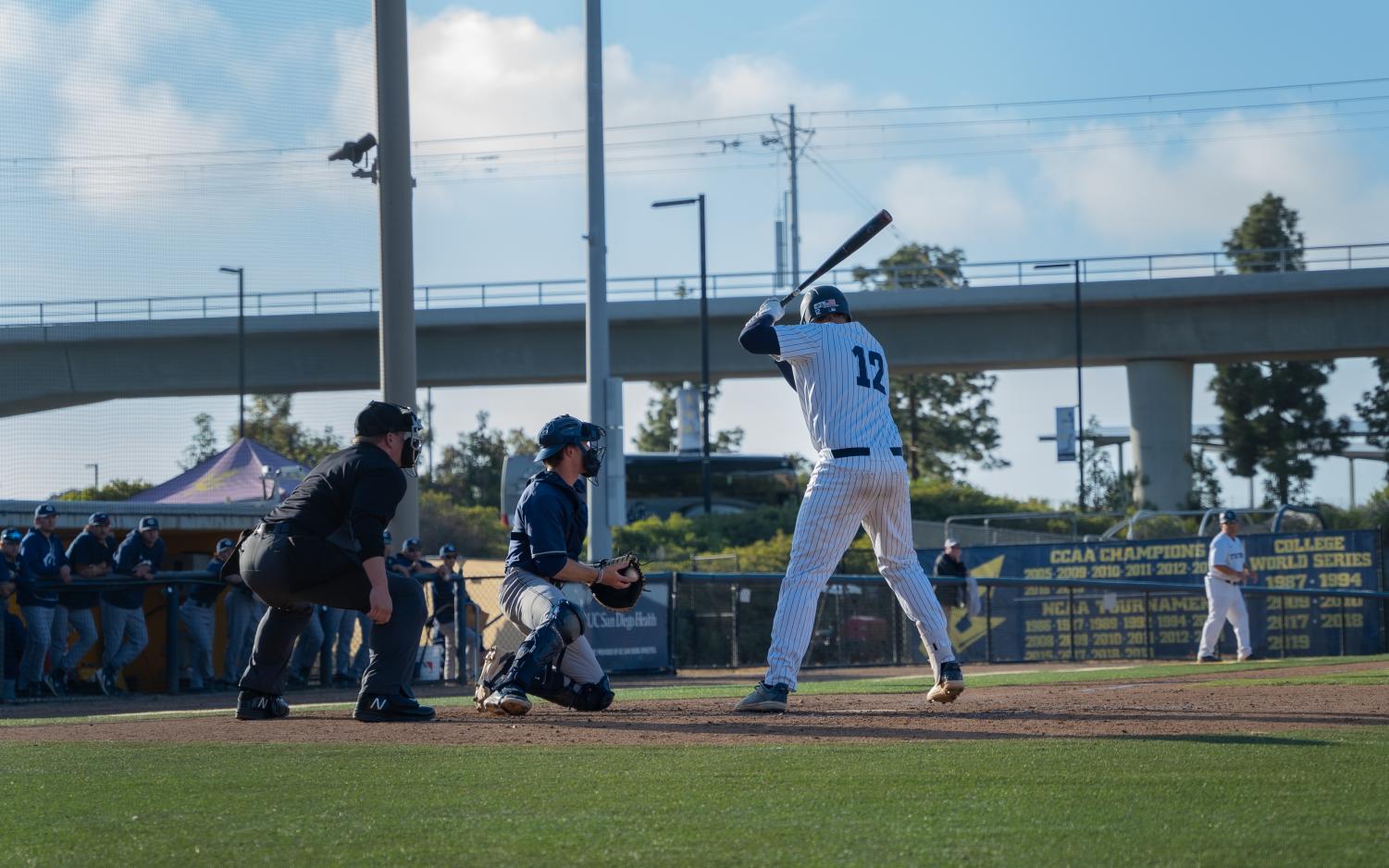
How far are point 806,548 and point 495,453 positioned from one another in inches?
2651

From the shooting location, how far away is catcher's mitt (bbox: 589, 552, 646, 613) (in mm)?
7531

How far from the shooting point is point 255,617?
1742 cm

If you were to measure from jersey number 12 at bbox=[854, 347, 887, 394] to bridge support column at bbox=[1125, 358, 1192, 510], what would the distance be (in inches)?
1381

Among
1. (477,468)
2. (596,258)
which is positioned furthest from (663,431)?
(596,258)

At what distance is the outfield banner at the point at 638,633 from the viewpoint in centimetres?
1958

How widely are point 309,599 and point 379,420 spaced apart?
0.96 m

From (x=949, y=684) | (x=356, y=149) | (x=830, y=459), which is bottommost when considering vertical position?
(x=949, y=684)

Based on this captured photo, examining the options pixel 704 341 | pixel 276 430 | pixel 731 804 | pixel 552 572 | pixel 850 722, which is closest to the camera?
pixel 731 804

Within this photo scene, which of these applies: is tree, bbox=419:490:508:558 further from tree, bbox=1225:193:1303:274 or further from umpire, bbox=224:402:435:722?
umpire, bbox=224:402:435:722

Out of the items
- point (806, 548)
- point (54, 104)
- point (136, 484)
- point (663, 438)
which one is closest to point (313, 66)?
point (54, 104)

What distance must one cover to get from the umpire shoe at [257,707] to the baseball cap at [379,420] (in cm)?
163

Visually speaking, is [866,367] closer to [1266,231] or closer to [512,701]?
[512,701]

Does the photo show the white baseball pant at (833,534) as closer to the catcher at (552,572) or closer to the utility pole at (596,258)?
the catcher at (552,572)

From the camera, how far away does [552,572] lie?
7457 mm
